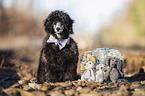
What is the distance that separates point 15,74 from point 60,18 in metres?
1.78

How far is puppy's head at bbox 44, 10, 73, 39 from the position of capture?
319 cm

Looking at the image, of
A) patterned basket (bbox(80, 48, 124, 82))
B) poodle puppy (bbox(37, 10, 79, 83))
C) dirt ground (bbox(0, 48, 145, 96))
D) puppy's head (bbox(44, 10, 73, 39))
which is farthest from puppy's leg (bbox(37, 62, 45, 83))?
patterned basket (bbox(80, 48, 124, 82))

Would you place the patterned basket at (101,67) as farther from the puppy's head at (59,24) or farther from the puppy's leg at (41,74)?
the puppy's leg at (41,74)

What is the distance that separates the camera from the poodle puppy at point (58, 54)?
10.3 feet

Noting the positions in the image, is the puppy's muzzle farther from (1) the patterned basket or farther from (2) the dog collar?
(1) the patterned basket

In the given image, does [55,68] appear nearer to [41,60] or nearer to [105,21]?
[41,60]

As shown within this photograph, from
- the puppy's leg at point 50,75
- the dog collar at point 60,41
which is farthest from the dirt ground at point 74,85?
the dog collar at point 60,41

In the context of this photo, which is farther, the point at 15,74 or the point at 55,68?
the point at 15,74

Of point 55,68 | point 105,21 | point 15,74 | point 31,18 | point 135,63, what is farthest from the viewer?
point 105,21

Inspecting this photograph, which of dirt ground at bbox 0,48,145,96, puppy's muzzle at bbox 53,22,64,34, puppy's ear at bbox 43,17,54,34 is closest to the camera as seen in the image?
dirt ground at bbox 0,48,145,96

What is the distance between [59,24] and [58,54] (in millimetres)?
477

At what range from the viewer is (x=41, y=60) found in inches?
127

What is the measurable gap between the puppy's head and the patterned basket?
0.53 metres

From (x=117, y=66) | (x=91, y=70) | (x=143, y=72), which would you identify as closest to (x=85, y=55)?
(x=91, y=70)
